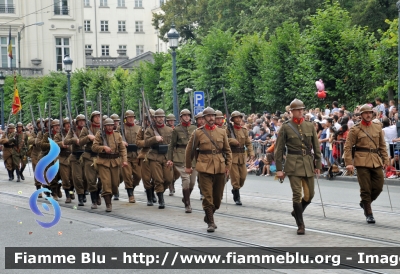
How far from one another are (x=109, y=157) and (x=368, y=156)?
524cm

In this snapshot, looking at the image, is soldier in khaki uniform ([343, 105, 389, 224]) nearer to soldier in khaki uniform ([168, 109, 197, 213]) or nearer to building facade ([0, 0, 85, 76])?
soldier in khaki uniform ([168, 109, 197, 213])

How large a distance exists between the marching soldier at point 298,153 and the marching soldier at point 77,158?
6.37 metres

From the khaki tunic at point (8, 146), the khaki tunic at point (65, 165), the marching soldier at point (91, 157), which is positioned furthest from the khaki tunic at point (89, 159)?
the khaki tunic at point (8, 146)

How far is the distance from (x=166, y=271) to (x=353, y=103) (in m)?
23.8

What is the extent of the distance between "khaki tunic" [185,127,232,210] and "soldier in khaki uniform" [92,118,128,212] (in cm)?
325

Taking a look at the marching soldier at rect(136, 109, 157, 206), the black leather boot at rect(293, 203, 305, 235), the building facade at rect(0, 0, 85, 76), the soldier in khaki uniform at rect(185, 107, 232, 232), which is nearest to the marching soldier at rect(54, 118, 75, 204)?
the marching soldier at rect(136, 109, 157, 206)

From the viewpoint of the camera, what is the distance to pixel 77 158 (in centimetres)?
1830

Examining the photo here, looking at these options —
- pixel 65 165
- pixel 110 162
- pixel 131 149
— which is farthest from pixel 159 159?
pixel 65 165

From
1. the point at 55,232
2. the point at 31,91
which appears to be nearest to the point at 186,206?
the point at 55,232

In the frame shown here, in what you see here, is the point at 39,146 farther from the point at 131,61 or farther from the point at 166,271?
the point at 131,61

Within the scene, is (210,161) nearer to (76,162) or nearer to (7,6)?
(76,162)

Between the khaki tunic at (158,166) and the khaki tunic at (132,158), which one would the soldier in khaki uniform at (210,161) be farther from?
the khaki tunic at (132,158)

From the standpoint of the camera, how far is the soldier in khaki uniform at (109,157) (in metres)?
16.4

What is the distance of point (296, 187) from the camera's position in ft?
41.3
